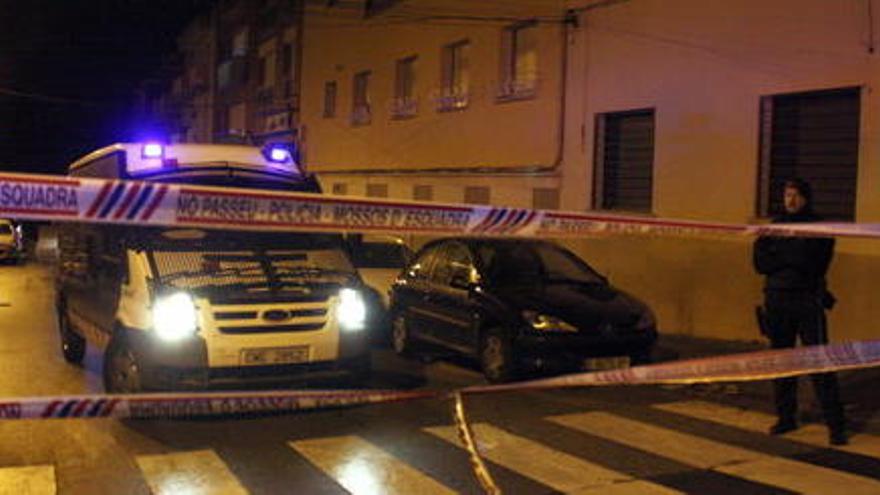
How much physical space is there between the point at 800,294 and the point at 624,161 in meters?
8.51

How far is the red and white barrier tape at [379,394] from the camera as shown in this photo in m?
4.72

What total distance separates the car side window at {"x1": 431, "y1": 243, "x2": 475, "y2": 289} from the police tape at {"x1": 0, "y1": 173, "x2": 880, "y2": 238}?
16.9 feet

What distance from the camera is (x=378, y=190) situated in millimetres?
24078

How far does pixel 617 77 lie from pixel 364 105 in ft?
34.5

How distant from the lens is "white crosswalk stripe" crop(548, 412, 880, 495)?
6.38 metres

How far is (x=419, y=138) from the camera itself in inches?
852

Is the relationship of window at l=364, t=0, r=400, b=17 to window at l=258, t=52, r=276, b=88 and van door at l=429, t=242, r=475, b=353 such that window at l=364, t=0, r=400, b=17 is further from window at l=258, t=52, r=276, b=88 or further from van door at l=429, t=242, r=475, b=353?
van door at l=429, t=242, r=475, b=353

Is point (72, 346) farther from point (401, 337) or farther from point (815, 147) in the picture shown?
point (815, 147)

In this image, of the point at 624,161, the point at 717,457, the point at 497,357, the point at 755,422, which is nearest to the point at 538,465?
the point at 717,457

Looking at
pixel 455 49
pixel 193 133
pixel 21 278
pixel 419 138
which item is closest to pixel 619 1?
pixel 455 49

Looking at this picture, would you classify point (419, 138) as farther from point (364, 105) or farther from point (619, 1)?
point (619, 1)

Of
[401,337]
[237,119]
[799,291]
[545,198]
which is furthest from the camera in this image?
[237,119]

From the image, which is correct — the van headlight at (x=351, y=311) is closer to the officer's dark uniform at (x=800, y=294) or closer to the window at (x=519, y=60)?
the officer's dark uniform at (x=800, y=294)

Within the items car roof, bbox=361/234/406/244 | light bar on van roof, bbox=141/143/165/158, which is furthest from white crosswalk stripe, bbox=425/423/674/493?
car roof, bbox=361/234/406/244
